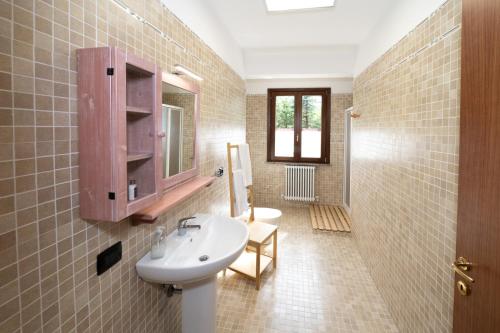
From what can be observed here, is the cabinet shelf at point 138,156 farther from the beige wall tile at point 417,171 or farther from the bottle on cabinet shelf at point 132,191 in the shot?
the beige wall tile at point 417,171

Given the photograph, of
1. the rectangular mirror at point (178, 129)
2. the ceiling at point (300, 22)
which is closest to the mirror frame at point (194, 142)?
the rectangular mirror at point (178, 129)

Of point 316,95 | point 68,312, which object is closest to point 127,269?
point 68,312

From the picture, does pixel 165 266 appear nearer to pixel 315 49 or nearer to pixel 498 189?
pixel 498 189

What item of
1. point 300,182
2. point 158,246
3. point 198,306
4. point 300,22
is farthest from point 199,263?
point 300,182

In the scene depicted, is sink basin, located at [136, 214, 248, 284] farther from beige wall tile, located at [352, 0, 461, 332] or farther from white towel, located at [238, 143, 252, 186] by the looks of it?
white towel, located at [238, 143, 252, 186]

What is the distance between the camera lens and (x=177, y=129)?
167cm

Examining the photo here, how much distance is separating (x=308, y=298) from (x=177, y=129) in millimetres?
1777

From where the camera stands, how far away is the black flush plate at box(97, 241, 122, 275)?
109cm

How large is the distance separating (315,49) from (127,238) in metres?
3.33

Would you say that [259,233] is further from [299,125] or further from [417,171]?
[299,125]

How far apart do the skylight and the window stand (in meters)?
2.21

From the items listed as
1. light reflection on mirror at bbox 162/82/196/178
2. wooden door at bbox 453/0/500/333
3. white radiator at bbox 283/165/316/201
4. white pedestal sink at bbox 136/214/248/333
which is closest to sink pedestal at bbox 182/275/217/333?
white pedestal sink at bbox 136/214/248/333

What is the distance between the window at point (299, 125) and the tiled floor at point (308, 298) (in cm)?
184

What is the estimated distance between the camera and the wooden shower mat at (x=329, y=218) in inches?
149
